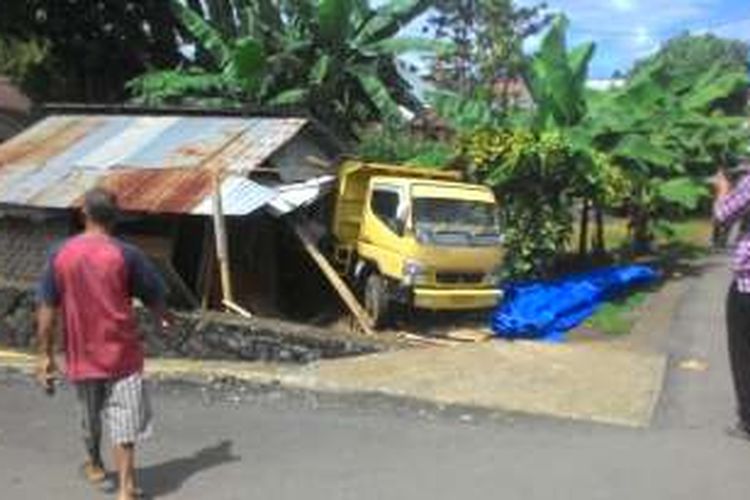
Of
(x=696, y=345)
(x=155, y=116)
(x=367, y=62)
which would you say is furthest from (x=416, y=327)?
(x=367, y=62)

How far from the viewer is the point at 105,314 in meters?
7.42

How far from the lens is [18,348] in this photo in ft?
58.1

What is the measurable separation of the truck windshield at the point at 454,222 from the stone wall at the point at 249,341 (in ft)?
7.37

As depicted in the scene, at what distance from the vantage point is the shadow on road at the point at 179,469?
315 inches

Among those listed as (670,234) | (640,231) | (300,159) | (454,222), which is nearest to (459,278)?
(454,222)

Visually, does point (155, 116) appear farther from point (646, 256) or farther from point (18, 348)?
point (646, 256)

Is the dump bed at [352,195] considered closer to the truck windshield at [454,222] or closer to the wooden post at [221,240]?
the truck windshield at [454,222]

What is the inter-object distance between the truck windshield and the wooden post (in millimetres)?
2267

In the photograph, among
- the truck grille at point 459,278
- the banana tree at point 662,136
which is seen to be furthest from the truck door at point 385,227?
the banana tree at point 662,136

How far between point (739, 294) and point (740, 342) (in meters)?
0.32

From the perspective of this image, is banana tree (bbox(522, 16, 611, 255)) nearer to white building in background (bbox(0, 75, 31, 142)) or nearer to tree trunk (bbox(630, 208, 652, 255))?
tree trunk (bbox(630, 208, 652, 255))

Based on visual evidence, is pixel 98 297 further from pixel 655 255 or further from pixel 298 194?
pixel 655 255

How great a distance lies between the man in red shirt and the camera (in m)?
7.42

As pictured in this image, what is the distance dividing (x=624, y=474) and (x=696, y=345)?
649 centimetres
